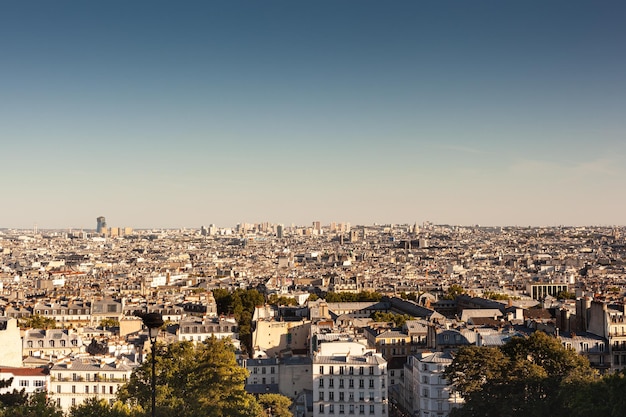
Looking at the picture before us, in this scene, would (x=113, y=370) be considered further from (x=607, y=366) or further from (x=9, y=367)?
(x=607, y=366)

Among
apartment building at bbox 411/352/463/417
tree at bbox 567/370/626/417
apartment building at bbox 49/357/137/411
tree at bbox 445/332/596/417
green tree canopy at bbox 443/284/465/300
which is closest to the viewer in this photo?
tree at bbox 567/370/626/417

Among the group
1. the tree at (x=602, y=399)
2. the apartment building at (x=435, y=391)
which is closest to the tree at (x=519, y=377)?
the tree at (x=602, y=399)

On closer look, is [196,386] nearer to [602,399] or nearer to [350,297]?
[602,399]

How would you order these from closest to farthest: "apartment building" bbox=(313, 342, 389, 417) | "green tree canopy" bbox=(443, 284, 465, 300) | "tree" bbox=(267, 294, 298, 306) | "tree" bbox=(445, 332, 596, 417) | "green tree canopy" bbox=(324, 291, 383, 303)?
1. "tree" bbox=(445, 332, 596, 417)
2. "apartment building" bbox=(313, 342, 389, 417)
3. "tree" bbox=(267, 294, 298, 306)
4. "green tree canopy" bbox=(324, 291, 383, 303)
5. "green tree canopy" bbox=(443, 284, 465, 300)

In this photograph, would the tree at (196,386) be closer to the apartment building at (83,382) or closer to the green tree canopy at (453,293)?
the apartment building at (83,382)

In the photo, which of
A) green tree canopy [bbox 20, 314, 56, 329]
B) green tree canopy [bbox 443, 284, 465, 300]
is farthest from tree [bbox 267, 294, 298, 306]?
green tree canopy [bbox 20, 314, 56, 329]

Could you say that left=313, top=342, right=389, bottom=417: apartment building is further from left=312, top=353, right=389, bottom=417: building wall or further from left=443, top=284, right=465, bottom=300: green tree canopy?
left=443, top=284, right=465, bottom=300: green tree canopy

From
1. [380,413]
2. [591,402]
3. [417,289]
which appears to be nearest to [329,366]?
[380,413]
